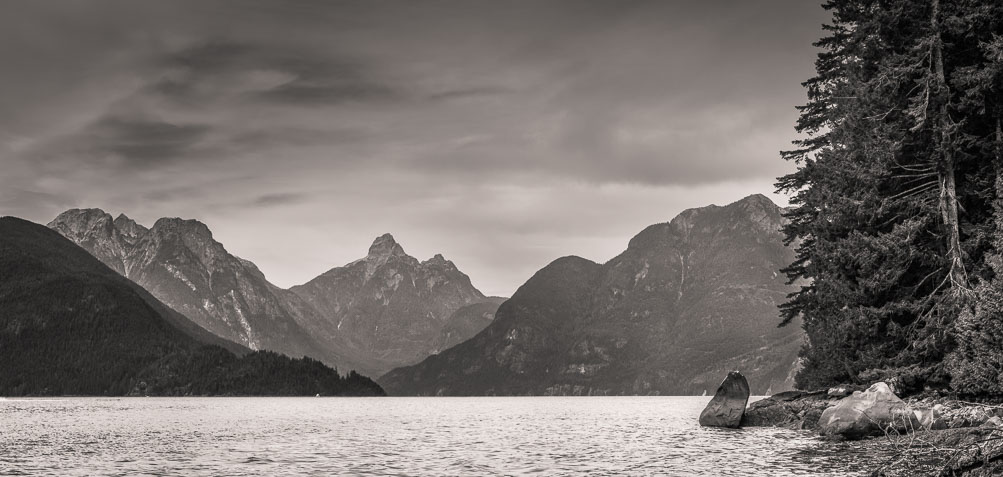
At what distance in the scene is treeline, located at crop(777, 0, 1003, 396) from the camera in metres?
32.2

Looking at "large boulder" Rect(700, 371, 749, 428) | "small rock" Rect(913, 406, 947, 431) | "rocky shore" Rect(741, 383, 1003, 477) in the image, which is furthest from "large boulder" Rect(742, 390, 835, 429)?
"small rock" Rect(913, 406, 947, 431)

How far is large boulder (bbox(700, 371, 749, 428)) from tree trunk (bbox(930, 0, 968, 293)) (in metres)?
23.0

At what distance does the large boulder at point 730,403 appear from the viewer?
5478cm

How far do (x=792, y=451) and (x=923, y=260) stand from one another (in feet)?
37.0

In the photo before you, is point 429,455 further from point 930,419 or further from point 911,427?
point 911,427

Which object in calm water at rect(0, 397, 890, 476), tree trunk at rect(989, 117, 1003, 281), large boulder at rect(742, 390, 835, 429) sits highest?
tree trunk at rect(989, 117, 1003, 281)

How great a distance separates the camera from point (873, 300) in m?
38.0

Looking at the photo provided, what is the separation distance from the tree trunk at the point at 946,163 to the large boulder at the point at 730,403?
907 inches

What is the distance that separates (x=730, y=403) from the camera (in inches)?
2199

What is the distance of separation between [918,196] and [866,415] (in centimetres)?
1097

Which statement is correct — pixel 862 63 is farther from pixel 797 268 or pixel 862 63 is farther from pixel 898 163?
pixel 797 268

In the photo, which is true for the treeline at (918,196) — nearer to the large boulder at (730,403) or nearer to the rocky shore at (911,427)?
the rocky shore at (911,427)

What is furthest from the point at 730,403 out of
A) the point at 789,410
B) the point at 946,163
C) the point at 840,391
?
the point at 946,163

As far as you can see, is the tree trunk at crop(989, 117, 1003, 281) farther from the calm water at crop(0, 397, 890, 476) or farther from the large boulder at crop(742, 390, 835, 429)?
the large boulder at crop(742, 390, 835, 429)
